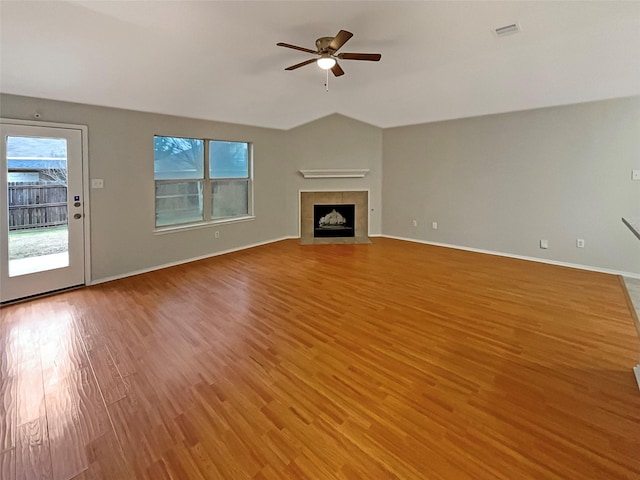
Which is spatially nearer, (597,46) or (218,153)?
(597,46)

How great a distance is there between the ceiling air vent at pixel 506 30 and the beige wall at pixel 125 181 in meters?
4.27

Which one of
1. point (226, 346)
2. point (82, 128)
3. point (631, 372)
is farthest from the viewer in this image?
point (82, 128)

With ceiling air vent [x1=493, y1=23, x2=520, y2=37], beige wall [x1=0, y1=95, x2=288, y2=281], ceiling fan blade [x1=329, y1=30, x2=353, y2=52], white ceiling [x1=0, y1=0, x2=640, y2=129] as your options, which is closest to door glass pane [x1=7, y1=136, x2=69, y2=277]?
beige wall [x1=0, y1=95, x2=288, y2=281]

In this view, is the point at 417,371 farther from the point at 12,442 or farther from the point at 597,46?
the point at 597,46

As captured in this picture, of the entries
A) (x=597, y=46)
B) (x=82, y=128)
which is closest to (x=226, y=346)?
(x=82, y=128)

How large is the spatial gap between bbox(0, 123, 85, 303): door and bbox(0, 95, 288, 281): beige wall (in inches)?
6.5

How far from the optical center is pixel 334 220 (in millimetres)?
7598

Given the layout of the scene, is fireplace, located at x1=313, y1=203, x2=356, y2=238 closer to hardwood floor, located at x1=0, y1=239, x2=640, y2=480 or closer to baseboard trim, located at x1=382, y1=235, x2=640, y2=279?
baseboard trim, located at x1=382, y1=235, x2=640, y2=279

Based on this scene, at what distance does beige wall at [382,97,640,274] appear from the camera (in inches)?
179

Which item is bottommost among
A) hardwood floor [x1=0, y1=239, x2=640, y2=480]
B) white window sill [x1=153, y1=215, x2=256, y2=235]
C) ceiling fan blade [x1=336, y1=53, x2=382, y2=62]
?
hardwood floor [x1=0, y1=239, x2=640, y2=480]

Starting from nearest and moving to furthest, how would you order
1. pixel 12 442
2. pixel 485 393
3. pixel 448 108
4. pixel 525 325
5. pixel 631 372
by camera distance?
pixel 12 442, pixel 485 393, pixel 631 372, pixel 525 325, pixel 448 108

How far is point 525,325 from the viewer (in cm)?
309

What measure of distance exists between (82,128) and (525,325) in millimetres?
5496

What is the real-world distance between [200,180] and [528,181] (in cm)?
552
